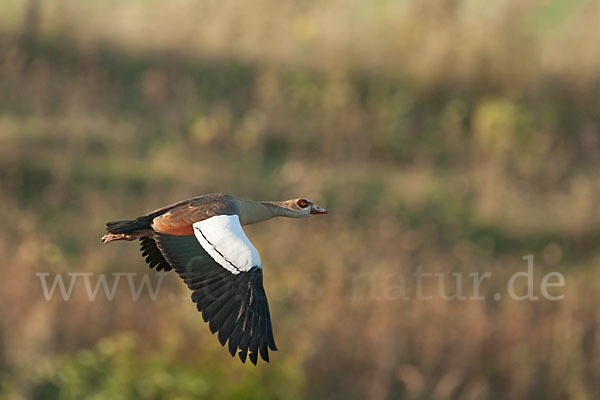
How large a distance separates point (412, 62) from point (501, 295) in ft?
14.6

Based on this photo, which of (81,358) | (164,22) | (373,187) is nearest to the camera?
(81,358)

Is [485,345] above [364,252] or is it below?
below

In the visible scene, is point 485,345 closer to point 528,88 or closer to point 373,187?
point 373,187

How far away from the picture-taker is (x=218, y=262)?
12.4 feet

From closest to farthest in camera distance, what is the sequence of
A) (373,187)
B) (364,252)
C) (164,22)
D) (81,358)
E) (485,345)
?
(81,358), (485,345), (364,252), (373,187), (164,22)

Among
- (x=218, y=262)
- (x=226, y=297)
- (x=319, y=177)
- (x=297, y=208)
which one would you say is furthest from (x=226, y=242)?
(x=319, y=177)

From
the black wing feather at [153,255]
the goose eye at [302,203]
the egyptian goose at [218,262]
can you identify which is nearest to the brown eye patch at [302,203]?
the goose eye at [302,203]

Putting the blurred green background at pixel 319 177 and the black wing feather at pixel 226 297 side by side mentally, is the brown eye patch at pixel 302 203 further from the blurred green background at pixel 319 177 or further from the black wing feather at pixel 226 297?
the blurred green background at pixel 319 177

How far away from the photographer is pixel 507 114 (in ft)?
40.3

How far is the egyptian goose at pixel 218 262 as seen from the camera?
3762mm

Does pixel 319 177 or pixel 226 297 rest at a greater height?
pixel 226 297

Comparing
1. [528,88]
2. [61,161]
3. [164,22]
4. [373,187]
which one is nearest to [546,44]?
[528,88]

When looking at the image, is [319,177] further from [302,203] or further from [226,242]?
[226,242]

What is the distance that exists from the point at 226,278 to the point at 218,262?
0.27 ft
